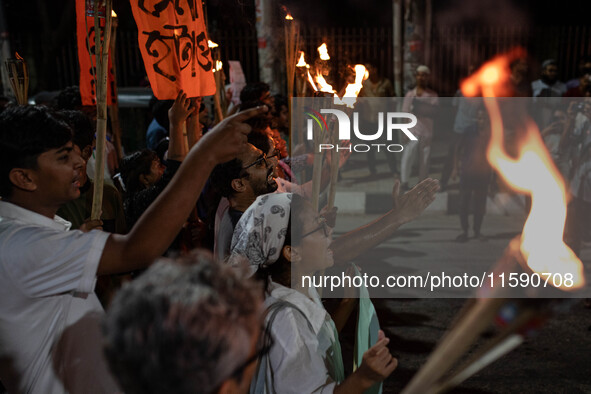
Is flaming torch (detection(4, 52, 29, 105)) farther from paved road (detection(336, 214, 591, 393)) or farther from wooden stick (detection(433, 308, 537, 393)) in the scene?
wooden stick (detection(433, 308, 537, 393))

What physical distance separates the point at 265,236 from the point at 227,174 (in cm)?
110

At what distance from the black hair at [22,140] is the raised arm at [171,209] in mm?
384

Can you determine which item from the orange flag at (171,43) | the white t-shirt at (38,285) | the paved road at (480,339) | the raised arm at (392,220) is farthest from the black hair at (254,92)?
the white t-shirt at (38,285)

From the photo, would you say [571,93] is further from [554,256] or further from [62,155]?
[62,155]

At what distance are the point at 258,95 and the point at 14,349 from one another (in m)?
4.88

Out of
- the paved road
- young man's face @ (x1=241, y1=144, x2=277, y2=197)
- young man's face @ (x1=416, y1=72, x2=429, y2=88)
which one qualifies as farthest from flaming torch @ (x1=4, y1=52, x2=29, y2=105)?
young man's face @ (x1=416, y1=72, x2=429, y2=88)

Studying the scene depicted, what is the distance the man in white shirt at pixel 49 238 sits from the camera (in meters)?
1.67

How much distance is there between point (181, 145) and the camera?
133 inches

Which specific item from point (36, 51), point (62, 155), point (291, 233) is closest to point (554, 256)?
point (291, 233)

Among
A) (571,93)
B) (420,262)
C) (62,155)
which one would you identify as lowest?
(420,262)

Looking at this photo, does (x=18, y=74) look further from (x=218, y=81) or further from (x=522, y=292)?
(x=522, y=292)

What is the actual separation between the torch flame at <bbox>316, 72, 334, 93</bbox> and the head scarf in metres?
1.87

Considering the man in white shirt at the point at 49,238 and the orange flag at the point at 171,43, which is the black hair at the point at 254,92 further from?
the man in white shirt at the point at 49,238

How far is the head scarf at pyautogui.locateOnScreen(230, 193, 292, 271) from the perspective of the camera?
7.21 feet
